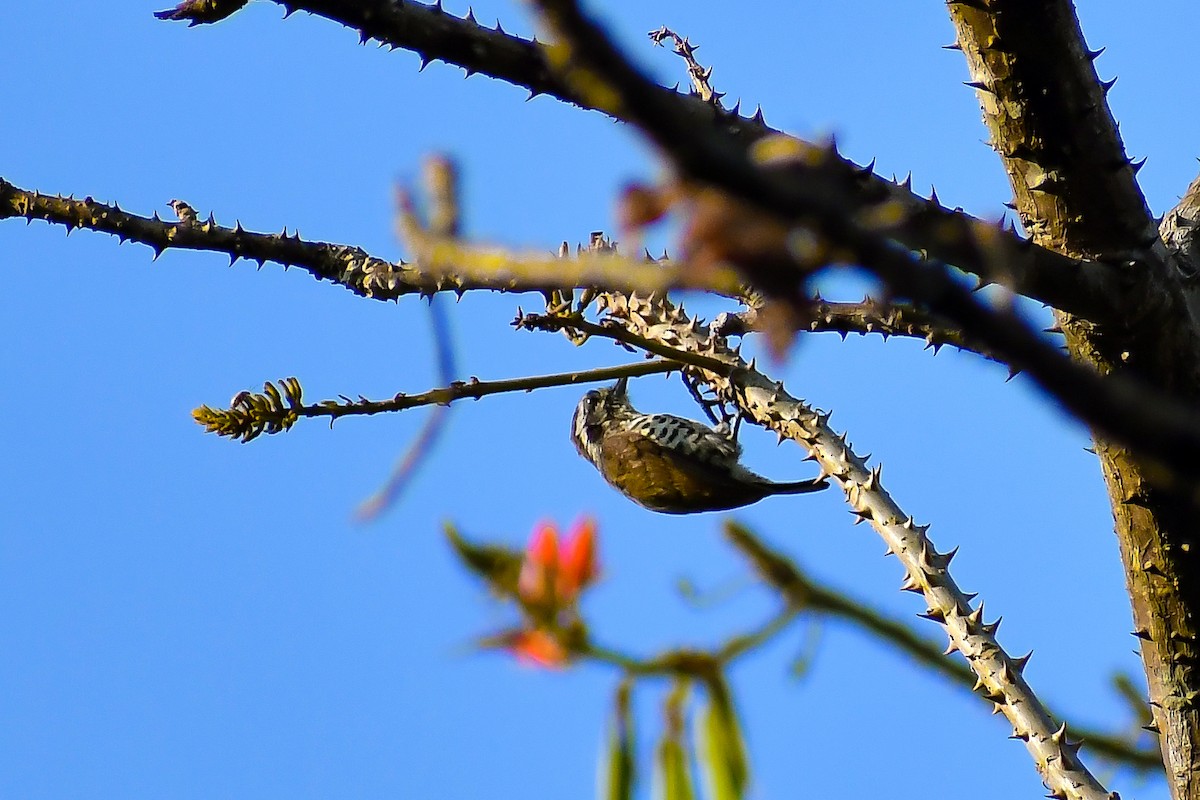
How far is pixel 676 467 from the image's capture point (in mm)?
7672

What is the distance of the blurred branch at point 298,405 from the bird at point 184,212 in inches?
26.2

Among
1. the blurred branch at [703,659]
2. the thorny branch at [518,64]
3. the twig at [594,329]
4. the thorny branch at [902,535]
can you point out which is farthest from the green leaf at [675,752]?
the twig at [594,329]

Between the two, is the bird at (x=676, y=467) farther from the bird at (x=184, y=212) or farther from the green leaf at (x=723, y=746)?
the green leaf at (x=723, y=746)

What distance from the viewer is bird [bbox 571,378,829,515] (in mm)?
7496

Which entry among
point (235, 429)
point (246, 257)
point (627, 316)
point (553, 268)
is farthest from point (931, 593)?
point (553, 268)

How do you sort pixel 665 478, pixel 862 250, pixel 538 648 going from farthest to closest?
pixel 665 478 → pixel 538 648 → pixel 862 250

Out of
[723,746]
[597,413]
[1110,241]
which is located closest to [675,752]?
[723,746]

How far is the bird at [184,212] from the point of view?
3.74 meters

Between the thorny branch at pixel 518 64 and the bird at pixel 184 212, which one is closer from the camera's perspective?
the thorny branch at pixel 518 64

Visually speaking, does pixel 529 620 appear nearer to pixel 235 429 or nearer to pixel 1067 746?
pixel 1067 746

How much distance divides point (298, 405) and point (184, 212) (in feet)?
2.60

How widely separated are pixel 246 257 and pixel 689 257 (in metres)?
3.36

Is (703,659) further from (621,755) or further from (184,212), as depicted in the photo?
(184,212)

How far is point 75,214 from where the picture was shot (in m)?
3.62
